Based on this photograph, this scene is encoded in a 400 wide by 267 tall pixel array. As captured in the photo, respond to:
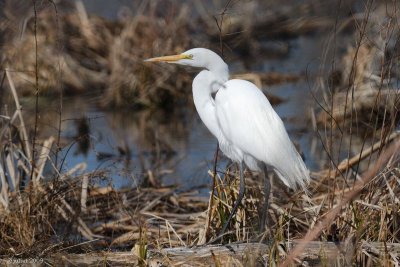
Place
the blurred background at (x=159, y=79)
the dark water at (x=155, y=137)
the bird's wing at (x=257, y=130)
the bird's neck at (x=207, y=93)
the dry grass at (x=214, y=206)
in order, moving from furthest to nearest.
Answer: the blurred background at (x=159, y=79)
the dark water at (x=155, y=137)
the bird's neck at (x=207, y=93)
the bird's wing at (x=257, y=130)
the dry grass at (x=214, y=206)

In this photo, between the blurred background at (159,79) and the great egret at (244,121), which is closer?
the great egret at (244,121)

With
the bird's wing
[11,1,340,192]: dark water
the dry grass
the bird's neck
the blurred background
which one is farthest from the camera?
the blurred background

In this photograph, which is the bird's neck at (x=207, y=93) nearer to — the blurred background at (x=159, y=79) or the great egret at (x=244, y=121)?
the great egret at (x=244, y=121)

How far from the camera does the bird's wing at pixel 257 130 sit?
14.1 feet

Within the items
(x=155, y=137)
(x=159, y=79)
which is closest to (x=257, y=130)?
(x=155, y=137)

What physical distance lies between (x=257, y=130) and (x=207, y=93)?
336 mm

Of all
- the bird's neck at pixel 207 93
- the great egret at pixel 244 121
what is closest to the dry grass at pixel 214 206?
the great egret at pixel 244 121

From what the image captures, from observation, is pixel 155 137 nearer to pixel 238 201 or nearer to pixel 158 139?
pixel 158 139

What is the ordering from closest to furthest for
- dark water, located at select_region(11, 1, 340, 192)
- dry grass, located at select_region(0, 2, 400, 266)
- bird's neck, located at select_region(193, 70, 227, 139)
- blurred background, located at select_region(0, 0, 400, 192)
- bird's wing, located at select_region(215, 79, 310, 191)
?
dry grass, located at select_region(0, 2, 400, 266)
bird's wing, located at select_region(215, 79, 310, 191)
bird's neck, located at select_region(193, 70, 227, 139)
dark water, located at select_region(11, 1, 340, 192)
blurred background, located at select_region(0, 0, 400, 192)

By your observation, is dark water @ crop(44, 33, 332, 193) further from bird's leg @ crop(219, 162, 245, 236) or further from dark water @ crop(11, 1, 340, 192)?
A: bird's leg @ crop(219, 162, 245, 236)

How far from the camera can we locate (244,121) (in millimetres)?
4406

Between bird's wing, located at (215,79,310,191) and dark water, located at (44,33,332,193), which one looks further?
dark water, located at (44,33,332,193)

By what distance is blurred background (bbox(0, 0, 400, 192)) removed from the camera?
23.1 feet

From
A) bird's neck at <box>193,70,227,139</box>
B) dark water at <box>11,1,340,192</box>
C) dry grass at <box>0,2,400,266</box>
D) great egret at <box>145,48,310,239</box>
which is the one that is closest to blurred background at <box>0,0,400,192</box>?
dark water at <box>11,1,340,192</box>
